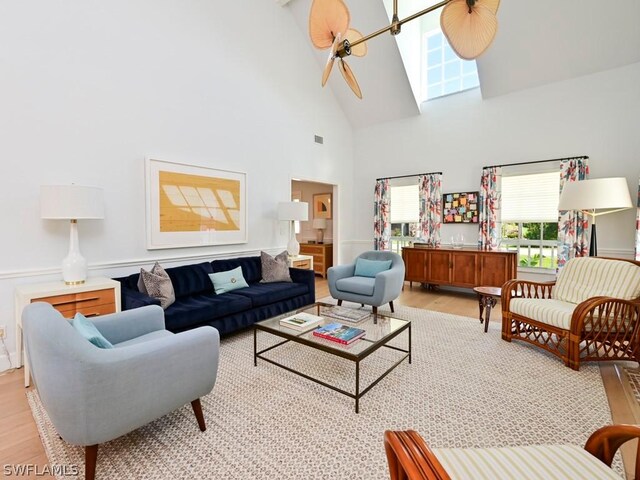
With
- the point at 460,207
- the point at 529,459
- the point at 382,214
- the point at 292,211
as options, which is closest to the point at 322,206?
the point at 382,214

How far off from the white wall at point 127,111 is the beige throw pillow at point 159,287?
630mm

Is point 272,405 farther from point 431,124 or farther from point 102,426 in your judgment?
point 431,124

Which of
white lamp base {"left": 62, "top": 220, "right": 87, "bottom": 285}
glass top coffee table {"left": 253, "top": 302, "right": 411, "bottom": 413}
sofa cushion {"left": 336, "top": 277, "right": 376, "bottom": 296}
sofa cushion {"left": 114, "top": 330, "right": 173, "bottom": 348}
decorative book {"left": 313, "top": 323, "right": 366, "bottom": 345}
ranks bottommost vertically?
glass top coffee table {"left": 253, "top": 302, "right": 411, "bottom": 413}

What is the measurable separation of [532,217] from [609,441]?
15.8 ft

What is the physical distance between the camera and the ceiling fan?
192 centimetres

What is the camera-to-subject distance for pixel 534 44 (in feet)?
14.9

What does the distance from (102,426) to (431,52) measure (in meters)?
6.98

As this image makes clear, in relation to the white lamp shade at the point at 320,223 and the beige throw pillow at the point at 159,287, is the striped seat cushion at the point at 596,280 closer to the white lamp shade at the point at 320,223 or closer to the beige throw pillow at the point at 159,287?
the beige throw pillow at the point at 159,287

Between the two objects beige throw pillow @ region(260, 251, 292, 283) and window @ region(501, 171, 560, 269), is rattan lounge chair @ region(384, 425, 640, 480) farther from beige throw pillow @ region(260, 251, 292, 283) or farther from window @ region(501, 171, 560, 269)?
window @ region(501, 171, 560, 269)

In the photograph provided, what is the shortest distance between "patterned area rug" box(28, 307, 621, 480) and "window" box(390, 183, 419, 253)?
12.1ft

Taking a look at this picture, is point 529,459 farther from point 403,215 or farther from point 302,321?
point 403,215

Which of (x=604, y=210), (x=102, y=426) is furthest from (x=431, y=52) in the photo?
(x=102, y=426)

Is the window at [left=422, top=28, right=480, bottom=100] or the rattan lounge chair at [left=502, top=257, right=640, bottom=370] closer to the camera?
the rattan lounge chair at [left=502, top=257, right=640, bottom=370]

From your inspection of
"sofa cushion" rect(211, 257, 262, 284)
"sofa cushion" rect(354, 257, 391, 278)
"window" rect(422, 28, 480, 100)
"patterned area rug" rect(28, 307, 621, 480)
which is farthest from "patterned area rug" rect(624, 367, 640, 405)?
"window" rect(422, 28, 480, 100)
